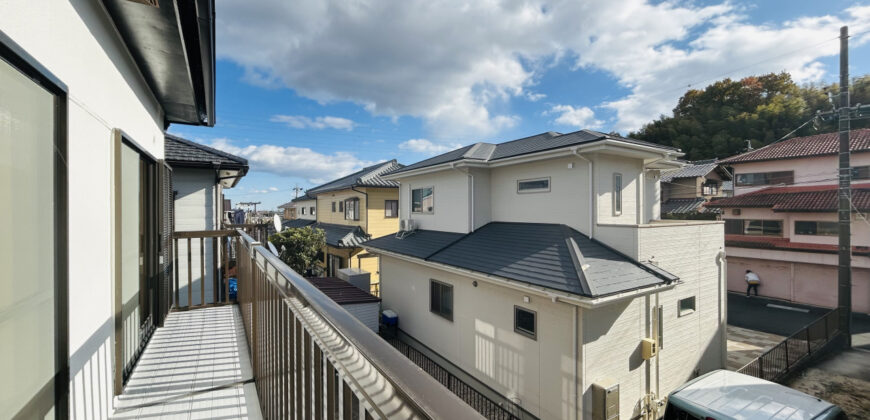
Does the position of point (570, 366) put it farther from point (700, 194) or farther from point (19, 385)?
point (700, 194)

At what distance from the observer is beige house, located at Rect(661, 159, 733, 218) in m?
19.2

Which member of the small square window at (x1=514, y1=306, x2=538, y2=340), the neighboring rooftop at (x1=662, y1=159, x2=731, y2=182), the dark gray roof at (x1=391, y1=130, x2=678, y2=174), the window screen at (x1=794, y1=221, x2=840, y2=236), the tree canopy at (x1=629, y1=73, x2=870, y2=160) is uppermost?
the tree canopy at (x1=629, y1=73, x2=870, y2=160)

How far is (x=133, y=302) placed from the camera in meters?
2.54

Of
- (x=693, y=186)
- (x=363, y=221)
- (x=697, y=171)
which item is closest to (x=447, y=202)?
(x=363, y=221)

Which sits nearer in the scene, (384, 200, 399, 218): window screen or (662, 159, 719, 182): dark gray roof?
(384, 200, 399, 218): window screen

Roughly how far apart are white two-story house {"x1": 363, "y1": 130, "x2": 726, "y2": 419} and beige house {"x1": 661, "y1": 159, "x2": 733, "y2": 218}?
12.5 m

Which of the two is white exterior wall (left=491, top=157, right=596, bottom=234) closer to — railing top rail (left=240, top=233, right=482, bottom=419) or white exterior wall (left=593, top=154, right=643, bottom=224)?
white exterior wall (left=593, top=154, right=643, bottom=224)

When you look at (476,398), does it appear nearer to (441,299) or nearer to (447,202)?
(441,299)

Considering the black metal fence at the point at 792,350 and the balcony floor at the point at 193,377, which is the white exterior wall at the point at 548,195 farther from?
the balcony floor at the point at 193,377

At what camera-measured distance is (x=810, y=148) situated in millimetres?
14727

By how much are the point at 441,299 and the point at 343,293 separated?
2.99m

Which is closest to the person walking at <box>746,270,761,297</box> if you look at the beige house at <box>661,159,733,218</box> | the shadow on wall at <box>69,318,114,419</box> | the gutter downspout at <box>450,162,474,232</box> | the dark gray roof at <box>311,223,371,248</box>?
the beige house at <box>661,159,733,218</box>

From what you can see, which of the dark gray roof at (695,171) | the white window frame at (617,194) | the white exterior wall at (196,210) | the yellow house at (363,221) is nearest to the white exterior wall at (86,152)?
the white exterior wall at (196,210)

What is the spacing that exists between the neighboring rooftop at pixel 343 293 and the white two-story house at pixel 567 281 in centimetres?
129
